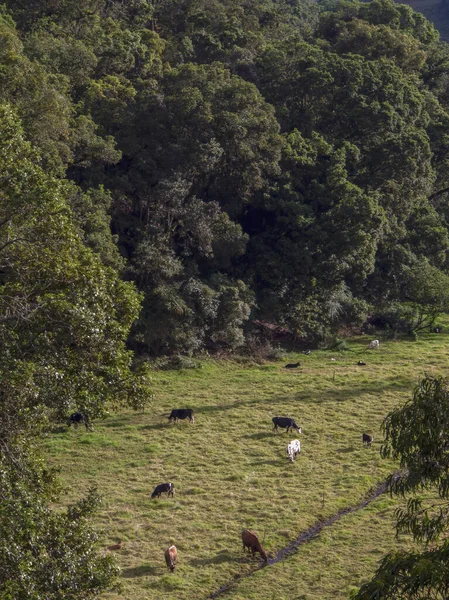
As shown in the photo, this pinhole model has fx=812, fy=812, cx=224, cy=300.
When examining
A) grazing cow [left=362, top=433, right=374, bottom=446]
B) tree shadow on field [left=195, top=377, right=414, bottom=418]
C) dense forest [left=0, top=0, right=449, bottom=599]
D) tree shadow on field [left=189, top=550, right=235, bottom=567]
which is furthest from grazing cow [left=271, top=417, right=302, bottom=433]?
tree shadow on field [left=189, top=550, right=235, bottom=567]

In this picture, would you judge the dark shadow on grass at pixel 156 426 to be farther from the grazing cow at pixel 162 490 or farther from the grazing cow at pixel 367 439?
the grazing cow at pixel 367 439

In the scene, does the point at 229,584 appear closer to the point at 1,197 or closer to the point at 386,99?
the point at 1,197

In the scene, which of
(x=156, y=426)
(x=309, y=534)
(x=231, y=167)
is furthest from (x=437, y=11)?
(x=309, y=534)

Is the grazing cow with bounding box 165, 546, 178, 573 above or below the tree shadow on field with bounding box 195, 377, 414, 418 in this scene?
below

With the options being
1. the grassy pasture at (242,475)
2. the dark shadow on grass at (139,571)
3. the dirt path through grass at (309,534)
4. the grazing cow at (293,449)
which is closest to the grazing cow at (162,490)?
the grassy pasture at (242,475)

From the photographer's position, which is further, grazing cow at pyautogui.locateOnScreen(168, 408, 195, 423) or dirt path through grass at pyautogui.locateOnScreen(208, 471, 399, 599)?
grazing cow at pyautogui.locateOnScreen(168, 408, 195, 423)

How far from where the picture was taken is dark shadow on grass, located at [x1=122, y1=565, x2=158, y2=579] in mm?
18156

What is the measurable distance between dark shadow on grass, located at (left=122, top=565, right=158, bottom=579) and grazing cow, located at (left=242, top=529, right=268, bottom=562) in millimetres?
2290

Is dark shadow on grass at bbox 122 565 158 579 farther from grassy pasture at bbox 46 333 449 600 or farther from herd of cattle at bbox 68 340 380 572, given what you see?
herd of cattle at bbox 68 340 380 572

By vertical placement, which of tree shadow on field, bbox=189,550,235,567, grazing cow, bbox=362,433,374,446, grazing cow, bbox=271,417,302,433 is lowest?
tree shadow on field, bbox=189,550,235,567

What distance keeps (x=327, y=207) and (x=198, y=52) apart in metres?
13.5

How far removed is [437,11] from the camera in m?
112

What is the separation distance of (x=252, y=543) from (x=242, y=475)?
4652 mm

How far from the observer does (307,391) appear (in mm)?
32312
